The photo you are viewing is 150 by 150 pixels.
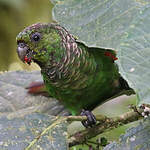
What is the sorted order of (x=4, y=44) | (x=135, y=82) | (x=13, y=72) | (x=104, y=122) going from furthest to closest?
(x=4, y=44) → (x=13, y=72) → (x=104, y=122) → (x=135, y=82)

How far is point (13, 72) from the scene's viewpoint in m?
1.56

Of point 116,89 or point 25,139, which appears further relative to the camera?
point 116,89

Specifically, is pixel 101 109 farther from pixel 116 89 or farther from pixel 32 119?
A: pixel 32 119

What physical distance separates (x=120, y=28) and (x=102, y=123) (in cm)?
47

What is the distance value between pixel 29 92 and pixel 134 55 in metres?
1.04

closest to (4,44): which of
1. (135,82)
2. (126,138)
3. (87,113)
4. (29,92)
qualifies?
(29,92)

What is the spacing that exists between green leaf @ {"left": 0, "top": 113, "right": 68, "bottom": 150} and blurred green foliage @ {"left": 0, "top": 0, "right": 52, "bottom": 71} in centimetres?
216

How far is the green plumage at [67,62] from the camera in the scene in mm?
1357

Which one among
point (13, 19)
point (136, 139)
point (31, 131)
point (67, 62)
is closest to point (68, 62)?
point (67, 62)

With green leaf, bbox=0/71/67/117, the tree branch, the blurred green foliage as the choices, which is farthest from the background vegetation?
the tree branch

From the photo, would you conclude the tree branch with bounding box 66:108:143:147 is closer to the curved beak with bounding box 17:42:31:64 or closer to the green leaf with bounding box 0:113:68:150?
the green leaf with bounding box 0:113:68:150

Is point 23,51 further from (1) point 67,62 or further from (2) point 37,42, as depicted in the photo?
(1) point 67,62

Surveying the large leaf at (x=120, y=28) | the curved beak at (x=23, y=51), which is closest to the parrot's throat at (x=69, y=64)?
the curved beak at (x=23, y=51)

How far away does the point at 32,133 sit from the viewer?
900mm
